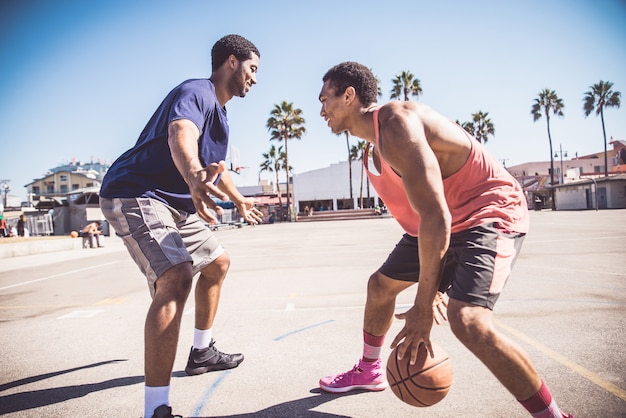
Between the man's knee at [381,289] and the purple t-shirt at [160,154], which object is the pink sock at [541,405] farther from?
the purple t-shirt at [160,154]

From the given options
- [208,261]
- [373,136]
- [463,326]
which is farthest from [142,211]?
[463,326]

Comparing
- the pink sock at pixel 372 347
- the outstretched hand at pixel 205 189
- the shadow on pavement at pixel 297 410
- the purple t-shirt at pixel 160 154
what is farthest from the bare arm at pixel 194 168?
the pink sock at pixel 372 347

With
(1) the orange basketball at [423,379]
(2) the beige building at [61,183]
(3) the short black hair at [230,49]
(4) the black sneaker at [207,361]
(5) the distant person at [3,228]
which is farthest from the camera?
(2) the beige building at [61,183]

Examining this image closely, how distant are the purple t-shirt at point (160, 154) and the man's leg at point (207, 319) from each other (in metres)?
0.65

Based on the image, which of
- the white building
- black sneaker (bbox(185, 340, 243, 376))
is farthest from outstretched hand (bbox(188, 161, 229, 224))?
the white building

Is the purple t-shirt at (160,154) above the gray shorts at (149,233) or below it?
above

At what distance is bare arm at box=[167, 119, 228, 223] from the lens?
5.79 feet

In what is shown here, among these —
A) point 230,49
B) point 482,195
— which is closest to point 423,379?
point 482,195

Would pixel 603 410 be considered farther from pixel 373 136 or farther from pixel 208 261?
pixel 208 261

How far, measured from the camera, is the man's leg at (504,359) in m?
1.69

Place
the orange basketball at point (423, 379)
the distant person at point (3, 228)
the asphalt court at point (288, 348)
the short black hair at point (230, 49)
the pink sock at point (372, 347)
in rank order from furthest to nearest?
the distant person at point (3, 228) < the short black hair at point (230, 49) < the pink sock at point (372, 347) < the asphalt court at point (288, 348) < the orange basketball at point (423, 379)

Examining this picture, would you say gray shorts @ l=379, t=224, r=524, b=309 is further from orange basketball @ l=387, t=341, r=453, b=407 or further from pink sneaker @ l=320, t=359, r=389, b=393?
pink sneaker @ l=320, t=359, r=389, b=393

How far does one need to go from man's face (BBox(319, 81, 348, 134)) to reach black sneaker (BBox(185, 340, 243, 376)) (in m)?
1.94

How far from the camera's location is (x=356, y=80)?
2.38 metres
